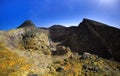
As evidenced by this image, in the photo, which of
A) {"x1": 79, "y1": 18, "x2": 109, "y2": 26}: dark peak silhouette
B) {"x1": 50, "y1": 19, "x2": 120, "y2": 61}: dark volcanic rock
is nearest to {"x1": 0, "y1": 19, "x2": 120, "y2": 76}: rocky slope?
{"x1": 50, "y1": 19, "x2": 120, "y2": 61}: dark volcanic rock

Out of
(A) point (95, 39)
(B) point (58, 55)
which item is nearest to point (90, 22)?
(A) point (95, 39)

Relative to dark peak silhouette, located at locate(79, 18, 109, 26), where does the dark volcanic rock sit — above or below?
below

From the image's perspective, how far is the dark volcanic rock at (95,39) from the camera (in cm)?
4803

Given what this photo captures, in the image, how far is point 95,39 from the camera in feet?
172

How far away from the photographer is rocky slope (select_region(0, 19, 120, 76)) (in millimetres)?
26177

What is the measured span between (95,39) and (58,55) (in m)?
18.6

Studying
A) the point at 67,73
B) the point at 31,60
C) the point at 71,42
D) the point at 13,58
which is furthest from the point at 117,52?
the point at 13,58

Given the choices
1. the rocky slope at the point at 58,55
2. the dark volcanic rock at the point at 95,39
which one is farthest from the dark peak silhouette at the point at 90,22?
the rocky slope at the point at 58,55

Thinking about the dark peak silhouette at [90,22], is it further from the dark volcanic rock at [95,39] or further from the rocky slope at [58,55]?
the rocky slope at [58,55]

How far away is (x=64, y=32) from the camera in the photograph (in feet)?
220

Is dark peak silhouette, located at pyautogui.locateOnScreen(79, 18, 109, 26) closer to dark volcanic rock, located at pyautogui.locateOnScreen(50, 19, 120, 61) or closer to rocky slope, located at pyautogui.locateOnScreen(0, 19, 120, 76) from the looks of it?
dark volcanic rock, located at pyautogui.locateOnScreen(50, 19, 120, 61)

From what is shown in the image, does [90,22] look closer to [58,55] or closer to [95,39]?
[95,39]

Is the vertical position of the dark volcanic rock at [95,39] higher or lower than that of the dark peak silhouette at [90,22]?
lower

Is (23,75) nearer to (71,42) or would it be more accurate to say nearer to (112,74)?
(112,74)
